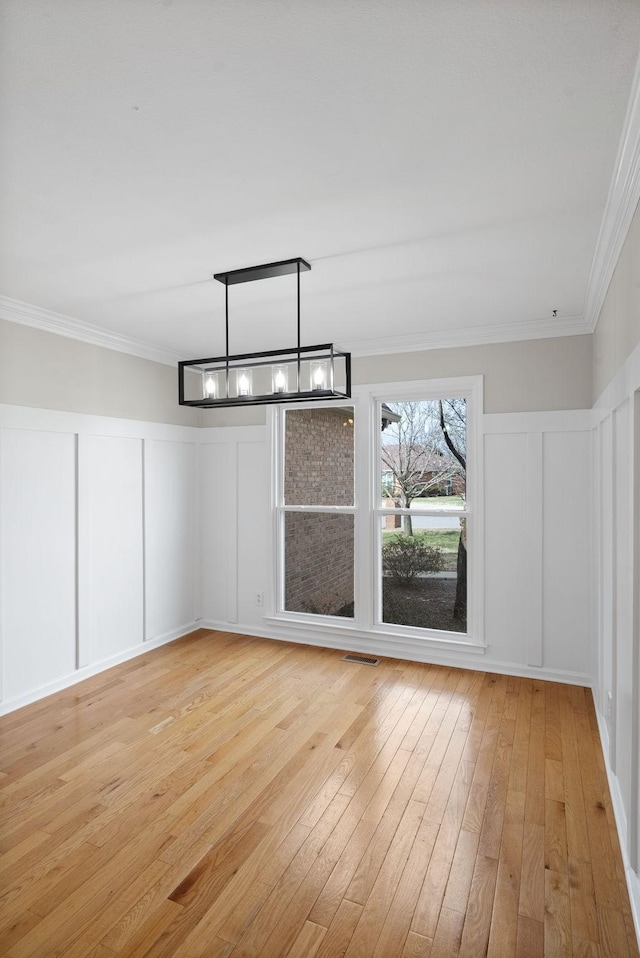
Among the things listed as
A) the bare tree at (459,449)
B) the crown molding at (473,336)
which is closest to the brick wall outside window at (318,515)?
the crown molding at (473,336)

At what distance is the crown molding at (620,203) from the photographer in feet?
5.61

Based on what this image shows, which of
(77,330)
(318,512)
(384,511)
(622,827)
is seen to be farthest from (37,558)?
(622,827)

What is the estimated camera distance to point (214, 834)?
2420 mm

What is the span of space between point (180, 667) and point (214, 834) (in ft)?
6.94

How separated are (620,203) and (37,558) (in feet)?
13.0

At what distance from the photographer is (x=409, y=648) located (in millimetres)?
4605

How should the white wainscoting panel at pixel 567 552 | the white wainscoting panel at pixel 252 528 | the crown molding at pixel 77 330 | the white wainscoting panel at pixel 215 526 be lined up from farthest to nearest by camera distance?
the white wainscoting panel at pixel 215 526 < the white wainscoting panel at pixel 252 528 < the white wainscoting panel at pixel 567 552 < the crown molding at pixel 77 330

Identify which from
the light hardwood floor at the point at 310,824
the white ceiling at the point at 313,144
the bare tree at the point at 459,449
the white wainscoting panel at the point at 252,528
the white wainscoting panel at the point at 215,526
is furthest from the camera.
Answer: the white wainscoting panel at the point at 215,526

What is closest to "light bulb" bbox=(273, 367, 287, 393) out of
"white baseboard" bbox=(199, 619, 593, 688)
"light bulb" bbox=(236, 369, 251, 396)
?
"light bulb" bbox=(236, 369, 251, 396)

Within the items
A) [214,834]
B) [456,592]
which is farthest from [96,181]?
[456,592]

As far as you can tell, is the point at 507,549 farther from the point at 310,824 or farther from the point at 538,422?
the point at 310,824

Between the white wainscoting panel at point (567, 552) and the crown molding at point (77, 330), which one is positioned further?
the white wainscoting panel at point (567, 552)

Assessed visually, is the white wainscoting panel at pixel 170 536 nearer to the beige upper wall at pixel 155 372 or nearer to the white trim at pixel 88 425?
the white trim at pixel 88 425

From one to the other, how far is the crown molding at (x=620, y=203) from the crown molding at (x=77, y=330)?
341 cm
